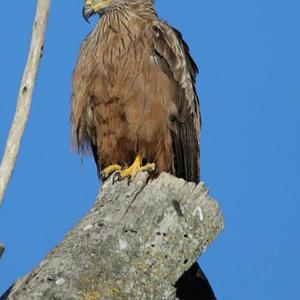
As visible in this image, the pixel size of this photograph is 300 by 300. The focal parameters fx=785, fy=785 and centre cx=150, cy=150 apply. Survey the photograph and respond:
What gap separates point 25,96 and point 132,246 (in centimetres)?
96

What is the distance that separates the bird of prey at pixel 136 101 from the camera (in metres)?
6.69

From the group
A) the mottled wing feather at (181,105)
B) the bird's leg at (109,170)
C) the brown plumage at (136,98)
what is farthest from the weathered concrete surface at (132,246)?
the mottled wing feather at (181,105)

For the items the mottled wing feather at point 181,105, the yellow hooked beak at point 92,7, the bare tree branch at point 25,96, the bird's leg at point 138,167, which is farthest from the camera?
the yellow hooked beak at point 92,7

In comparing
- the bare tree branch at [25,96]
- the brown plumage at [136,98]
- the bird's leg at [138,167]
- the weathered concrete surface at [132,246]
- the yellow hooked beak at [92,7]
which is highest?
the yellow hooked beak at [92,7]

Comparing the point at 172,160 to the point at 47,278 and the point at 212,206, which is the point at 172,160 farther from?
the point at 47,278

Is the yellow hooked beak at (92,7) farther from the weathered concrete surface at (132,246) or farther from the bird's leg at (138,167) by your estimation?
the weathered concrete surface at (132,246)

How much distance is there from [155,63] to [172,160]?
859 millimetres

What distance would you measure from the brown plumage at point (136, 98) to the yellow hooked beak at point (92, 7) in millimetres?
257

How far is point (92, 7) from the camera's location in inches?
293

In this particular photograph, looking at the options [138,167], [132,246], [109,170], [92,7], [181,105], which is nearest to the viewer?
[132,246]

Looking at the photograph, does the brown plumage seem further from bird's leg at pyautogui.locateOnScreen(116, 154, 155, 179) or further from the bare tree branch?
the bare tree branch

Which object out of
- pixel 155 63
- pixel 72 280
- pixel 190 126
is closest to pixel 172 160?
pixel 190 126

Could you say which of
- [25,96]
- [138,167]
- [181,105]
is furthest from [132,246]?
[181,105]

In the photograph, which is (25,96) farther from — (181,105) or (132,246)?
(181,105)
